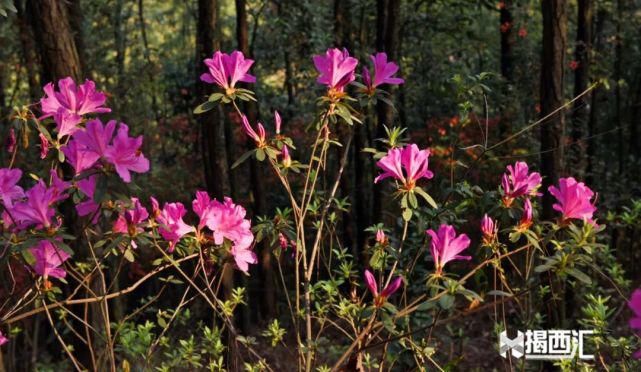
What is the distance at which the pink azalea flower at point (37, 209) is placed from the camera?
6.09 feet

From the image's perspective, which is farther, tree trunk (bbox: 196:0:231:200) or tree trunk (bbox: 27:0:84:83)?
tree trunk (bbox: 196:0:231:200)

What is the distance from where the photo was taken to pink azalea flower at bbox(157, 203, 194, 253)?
6.87ft

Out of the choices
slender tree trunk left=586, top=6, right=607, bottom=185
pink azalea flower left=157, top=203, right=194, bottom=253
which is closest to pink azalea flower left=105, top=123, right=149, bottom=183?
pink azalea flower left=157, top=203, right=194, bottom=253

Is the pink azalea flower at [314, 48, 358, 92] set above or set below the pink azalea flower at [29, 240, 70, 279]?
above

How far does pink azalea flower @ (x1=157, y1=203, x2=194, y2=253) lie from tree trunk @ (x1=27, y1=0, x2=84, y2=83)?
2.66 meters

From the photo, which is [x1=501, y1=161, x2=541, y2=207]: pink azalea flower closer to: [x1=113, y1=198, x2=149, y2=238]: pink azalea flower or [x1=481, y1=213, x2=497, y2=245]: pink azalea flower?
[x1=481, y1=213, x2=497, y2=245]: pink azalea flower

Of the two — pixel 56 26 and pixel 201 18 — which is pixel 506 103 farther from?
pixel 56 26

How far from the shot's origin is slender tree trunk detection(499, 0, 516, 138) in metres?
10.8

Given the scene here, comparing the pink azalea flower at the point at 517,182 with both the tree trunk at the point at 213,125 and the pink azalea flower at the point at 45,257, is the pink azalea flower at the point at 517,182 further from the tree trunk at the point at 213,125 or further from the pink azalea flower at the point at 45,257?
the tree trunk at the point at 213,125

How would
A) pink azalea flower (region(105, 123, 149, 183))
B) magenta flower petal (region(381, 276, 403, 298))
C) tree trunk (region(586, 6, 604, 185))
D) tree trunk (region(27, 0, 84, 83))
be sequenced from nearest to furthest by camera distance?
pink azalea flower (region(105, 123, 149, 183))
magenta flower petal (region(381, 276, 403, 298))
tree trunk (region(27, 0, 84, 83))
tree trunk (region(586, 6, 604, 185))

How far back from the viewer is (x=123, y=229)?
6.82 feet

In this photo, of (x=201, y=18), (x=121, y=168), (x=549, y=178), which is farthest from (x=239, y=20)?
(x=121, y=168)

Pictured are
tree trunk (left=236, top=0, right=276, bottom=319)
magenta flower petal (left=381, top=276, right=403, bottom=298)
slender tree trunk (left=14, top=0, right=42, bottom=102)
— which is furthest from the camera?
slender tree trunk (left=14, top=0, right=42, bottom=102)

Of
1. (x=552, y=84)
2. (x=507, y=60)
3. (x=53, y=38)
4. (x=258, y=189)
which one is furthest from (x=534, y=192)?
(x=507, y=60)
